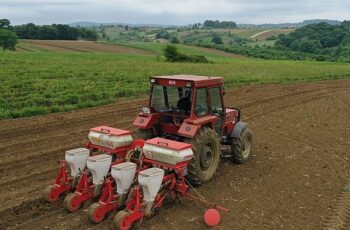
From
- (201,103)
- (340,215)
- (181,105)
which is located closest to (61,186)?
(181,105)

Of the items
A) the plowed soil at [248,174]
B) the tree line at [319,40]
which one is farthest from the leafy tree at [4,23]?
the plowed soil at [248,174]

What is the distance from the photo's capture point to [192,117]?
806 centimetres

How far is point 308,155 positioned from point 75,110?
29.7ft

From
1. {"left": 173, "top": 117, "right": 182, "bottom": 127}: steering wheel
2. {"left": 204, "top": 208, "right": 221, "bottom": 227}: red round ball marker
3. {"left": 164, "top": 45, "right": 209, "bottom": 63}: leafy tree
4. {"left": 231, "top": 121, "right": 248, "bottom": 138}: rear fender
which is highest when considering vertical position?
{"left": 173, "top": 117, "right": 182, "bottom": 127}: steering wheel

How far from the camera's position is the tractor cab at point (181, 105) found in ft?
26.7

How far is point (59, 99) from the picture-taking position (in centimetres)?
1700

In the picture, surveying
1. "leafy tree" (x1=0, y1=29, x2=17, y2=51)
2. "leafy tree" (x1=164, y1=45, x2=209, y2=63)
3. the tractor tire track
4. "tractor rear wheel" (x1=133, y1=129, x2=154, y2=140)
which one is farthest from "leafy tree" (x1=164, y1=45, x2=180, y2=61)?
the tractor tire track

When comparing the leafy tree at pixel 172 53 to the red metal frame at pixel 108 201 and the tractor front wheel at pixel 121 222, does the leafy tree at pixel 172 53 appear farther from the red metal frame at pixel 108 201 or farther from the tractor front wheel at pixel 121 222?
the tractor front wheel at pixel 121 222

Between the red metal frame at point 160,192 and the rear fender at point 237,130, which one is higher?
the rear fender at point 237,130

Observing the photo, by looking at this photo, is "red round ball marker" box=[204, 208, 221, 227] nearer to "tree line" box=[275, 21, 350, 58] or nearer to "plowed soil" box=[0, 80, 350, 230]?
"plowed soil" box=[0, 80, 350, 230]

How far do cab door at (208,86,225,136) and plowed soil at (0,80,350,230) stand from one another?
101cm

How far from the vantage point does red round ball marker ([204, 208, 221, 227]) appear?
6.56 meters

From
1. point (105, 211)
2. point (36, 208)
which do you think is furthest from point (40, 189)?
point (105, 211)

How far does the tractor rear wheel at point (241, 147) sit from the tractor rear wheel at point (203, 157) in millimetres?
1227
